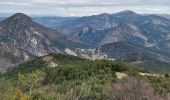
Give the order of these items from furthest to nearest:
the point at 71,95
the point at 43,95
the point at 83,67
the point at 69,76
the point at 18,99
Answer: the point at 83,67 → the point at 69,76 → the point at 71,95 → the point at 43,95 → the point at 18,99

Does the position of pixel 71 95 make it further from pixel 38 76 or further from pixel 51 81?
pixel 51 81

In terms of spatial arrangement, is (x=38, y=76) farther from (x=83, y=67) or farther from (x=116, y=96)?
(x=83, y=67)

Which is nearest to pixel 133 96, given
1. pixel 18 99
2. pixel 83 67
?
pixel 18 99

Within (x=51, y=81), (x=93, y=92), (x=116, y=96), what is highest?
(x=116, y=96)

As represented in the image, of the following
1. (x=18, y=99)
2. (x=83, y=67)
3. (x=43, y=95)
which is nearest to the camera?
(x=18, y=99)

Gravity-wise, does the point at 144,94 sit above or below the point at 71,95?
above

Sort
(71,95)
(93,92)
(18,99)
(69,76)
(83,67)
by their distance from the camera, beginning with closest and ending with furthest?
(18,99) → (71,95) → (93,92) → (69,76) → (83,67)

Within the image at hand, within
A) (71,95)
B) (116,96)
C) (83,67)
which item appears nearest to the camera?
(116,96)

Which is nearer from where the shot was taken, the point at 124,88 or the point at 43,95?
the point at 124,88

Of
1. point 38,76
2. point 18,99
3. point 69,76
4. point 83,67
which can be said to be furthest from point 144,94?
point 83,67
